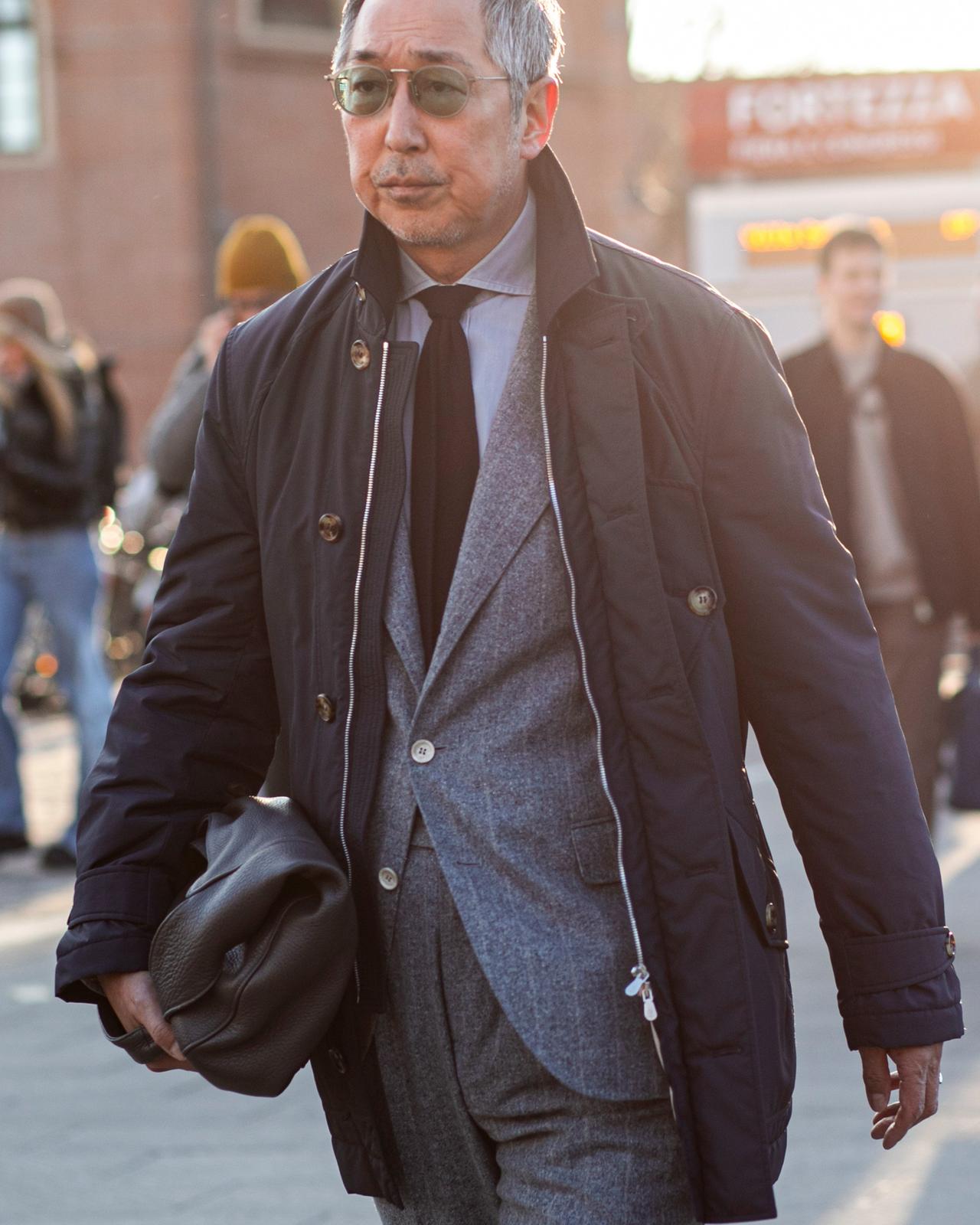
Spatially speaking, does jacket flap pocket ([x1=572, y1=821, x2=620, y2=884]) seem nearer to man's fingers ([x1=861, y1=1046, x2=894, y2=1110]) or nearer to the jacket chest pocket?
the jacket chest pocket

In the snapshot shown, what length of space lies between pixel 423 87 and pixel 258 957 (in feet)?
3.25

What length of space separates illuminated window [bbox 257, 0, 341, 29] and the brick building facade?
0.07 ft

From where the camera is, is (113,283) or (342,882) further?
(113,283)

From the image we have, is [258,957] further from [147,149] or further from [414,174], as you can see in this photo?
[147,149]

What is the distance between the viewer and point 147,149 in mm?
21812

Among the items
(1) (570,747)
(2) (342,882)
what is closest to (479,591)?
(1) (570,747)

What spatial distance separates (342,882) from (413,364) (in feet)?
1.97

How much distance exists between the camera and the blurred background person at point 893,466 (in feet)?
20.3

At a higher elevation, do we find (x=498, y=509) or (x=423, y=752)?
(x=498, y=509)

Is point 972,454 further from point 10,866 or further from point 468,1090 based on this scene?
point 468,1090

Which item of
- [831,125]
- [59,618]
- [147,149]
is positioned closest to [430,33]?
[59,618]

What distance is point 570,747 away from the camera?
7.75 ft

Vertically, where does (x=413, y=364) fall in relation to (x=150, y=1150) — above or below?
above

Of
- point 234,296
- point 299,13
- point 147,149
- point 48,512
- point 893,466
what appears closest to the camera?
point 234,296
